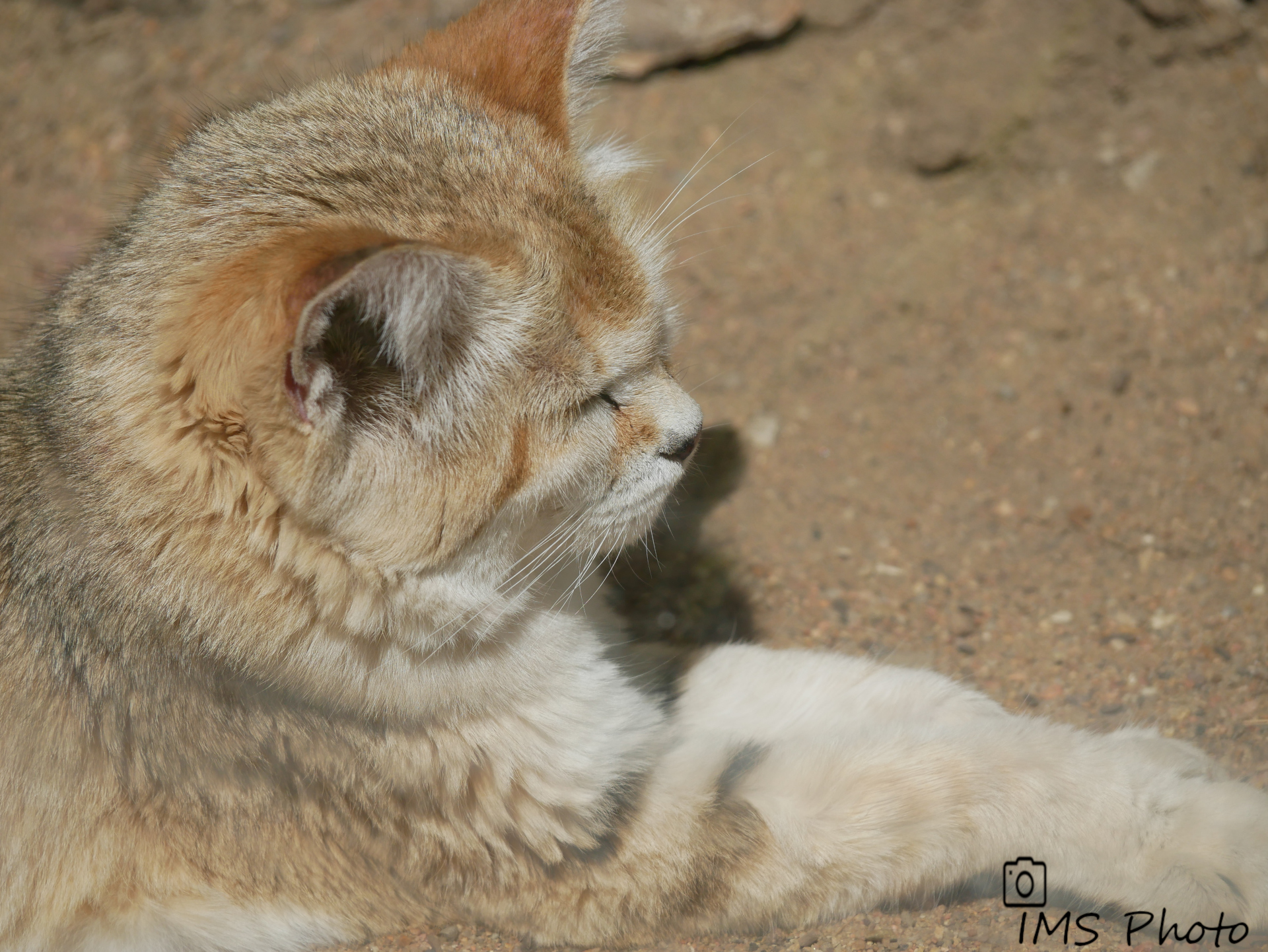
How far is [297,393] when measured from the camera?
1.47 metres

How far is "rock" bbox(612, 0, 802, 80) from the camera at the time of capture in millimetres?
3871

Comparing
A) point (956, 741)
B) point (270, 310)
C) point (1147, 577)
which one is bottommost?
point (1147, 577)

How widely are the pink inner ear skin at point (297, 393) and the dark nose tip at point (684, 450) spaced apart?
0.69 m

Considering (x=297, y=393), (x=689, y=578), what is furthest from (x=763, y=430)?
(x=297, y=393)

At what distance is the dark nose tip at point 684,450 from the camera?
6.39 feet

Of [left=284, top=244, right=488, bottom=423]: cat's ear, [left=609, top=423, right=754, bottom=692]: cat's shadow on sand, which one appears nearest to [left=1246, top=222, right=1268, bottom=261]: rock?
[left=609, top=423, right=754, bottom=692]: cat's shadow on sand

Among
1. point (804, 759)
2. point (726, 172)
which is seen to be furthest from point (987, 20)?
point (804, 759)

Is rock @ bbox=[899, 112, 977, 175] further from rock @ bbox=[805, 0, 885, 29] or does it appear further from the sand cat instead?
the sand cat

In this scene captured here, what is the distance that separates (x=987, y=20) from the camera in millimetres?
3629

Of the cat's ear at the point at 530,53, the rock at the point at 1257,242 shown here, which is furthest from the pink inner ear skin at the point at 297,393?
the rock at the point at 1257,242

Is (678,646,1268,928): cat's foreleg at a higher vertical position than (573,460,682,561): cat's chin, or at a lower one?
lower

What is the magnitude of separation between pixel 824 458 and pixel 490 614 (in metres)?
1.69

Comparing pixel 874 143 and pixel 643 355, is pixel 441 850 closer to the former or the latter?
pixel 643 355

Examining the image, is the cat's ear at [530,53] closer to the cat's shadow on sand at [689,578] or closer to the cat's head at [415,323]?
the cat's head at [415,323]
